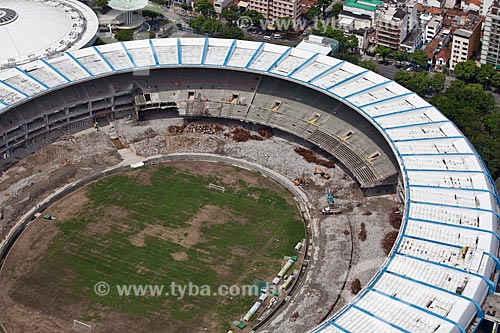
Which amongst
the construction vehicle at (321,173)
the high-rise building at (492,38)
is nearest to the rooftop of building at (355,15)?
the high-rise building at (492,38)

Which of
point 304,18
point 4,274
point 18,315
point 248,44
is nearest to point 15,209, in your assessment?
point 4,274

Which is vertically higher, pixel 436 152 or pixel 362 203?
pixel 436 152

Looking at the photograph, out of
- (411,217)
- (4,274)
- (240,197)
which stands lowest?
(4,274)

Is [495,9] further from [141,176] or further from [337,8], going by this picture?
[141,176]

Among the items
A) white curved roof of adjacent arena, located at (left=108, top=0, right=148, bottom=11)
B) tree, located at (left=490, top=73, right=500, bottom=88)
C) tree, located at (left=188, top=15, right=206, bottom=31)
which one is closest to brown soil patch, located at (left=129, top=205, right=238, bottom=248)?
white curved roof of adjacent arena, located at (left=108, top=0, right=148, bottom=11)

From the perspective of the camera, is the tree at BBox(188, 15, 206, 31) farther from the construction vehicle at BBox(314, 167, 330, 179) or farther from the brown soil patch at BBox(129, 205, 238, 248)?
the brown soil patch at BBox(129, 205, 238, 248)

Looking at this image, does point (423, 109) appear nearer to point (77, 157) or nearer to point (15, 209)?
point (77, 157)
